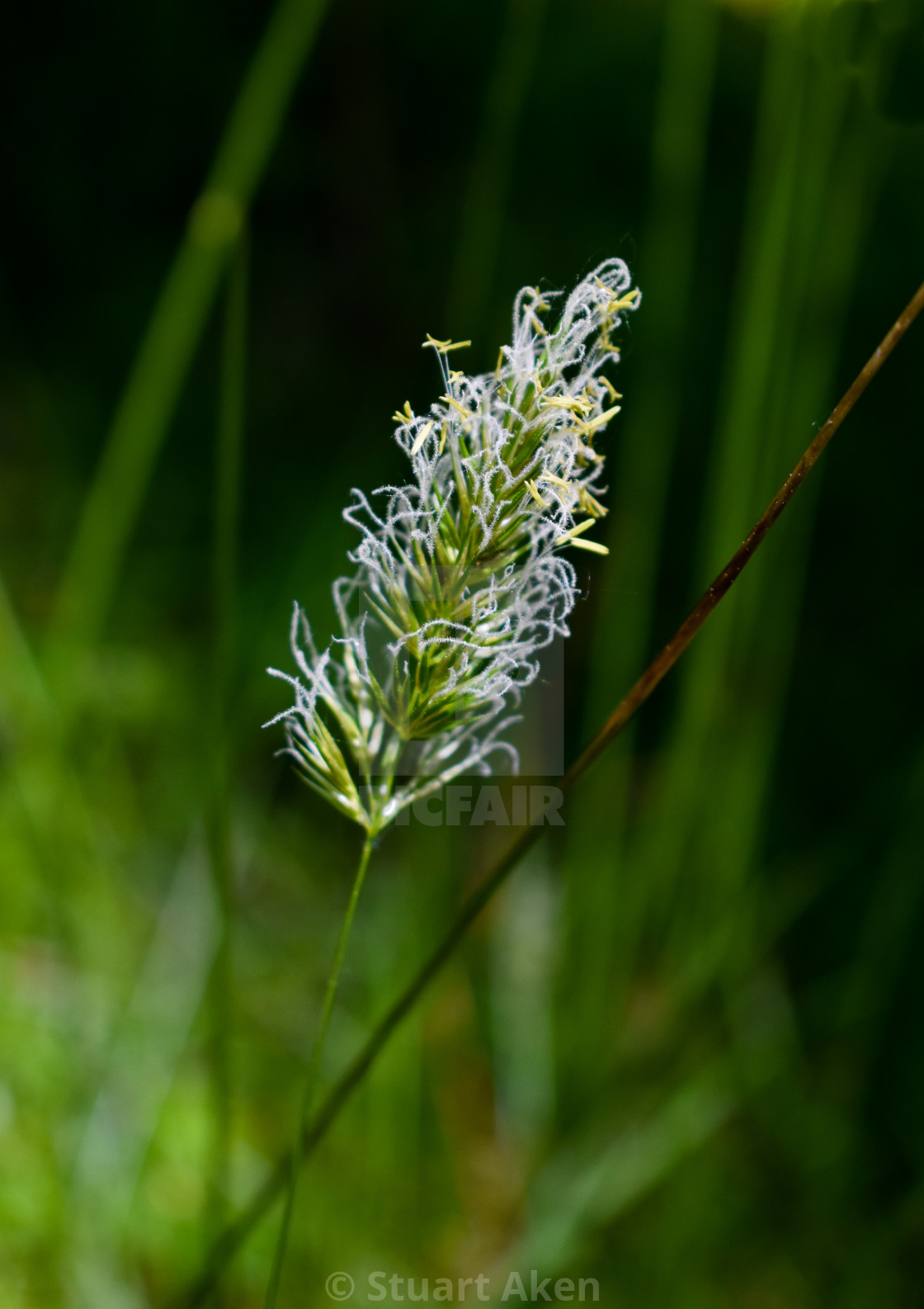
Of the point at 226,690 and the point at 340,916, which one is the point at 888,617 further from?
the point at 226,690

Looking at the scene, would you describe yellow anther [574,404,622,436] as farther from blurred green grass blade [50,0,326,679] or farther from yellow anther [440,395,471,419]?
blurred green grass blade [50,0,326,679]

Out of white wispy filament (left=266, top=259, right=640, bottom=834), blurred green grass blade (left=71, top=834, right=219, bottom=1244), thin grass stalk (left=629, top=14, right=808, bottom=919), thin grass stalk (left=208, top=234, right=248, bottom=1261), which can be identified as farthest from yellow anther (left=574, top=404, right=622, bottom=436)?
blurred green grass blade (left=71, top=834, right=219, bottom=1244)

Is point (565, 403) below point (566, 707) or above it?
above

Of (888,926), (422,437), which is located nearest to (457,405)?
(422,437)

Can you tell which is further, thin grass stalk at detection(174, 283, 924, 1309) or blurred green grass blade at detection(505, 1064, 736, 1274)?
blurred green grass blade at detection(505, 1064, 736, 1274)

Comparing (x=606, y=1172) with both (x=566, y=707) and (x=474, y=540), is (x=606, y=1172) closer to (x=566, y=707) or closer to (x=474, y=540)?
(x=474, y=540)

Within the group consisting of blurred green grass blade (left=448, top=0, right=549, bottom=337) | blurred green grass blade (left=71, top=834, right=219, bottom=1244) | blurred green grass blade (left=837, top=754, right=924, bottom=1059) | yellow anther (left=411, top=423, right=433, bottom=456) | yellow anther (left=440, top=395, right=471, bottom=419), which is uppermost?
blurred green grass blade (left=448, top=0, right=549, bottom=337)
